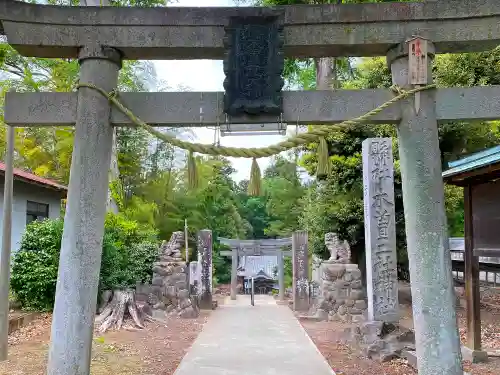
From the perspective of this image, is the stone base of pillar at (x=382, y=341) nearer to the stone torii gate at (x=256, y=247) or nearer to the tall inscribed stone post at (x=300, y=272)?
the tall inscribed stone post at (x=300, y=272)

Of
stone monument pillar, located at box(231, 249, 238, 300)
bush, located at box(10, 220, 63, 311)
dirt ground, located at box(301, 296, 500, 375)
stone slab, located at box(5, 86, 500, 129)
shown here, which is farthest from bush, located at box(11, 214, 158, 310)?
stone monument pillar, located at box(231, 249, 238, 300)

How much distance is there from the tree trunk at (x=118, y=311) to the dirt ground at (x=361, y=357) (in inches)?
167

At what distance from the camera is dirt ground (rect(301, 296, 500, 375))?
7238 millimetres

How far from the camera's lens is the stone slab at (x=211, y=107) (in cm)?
451

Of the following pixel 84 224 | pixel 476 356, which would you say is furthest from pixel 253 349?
pixel 84 224

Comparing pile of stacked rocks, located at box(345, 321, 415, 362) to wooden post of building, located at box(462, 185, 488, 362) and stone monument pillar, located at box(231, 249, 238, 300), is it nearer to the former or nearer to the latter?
wooden post of building, located at box(462, 185, 488, 362)

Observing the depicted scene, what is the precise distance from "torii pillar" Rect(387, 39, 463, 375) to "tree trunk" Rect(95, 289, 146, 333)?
27.7 feet

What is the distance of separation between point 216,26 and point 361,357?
20.7 ft

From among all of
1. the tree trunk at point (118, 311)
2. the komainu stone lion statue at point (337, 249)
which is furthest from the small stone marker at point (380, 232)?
the tree trunk at point (118, 311)

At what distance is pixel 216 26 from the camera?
4.66 metres

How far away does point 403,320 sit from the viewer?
1242 cm

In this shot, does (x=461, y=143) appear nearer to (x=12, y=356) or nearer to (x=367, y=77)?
(x=367, y=77)

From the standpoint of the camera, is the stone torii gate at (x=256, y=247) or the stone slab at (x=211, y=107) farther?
the stone torii gate at (x=256, y=247)

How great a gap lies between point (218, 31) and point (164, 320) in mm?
10060
